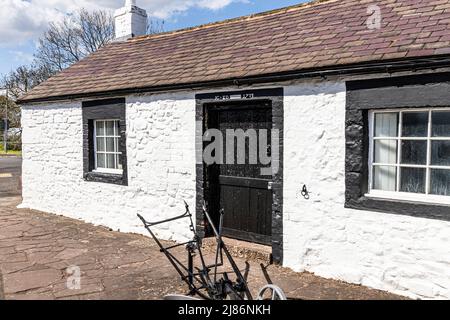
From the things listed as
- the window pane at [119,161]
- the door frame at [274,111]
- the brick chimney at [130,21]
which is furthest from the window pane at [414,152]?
the brick chimney at [130,21]

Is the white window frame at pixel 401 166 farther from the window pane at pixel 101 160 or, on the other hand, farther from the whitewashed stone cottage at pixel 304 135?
the window pane at pixel 101 160

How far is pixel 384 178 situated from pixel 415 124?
75cm

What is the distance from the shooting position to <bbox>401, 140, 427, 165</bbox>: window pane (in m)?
4.71

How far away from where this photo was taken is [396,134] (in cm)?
489

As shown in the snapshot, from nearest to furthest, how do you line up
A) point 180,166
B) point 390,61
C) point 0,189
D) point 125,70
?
point 390,61, point 180,166, point 125,70, point 0,189

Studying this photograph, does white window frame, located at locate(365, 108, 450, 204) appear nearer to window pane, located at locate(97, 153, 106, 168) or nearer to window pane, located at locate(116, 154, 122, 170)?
window pane, located at locate(116, 154, 122, 170)

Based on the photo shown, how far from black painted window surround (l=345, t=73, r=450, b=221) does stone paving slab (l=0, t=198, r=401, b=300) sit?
1.09 metres

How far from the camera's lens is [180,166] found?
23.0 feet

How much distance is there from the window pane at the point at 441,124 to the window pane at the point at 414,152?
6.9 inches

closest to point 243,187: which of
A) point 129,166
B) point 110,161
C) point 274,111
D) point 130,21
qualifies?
point 274,111
